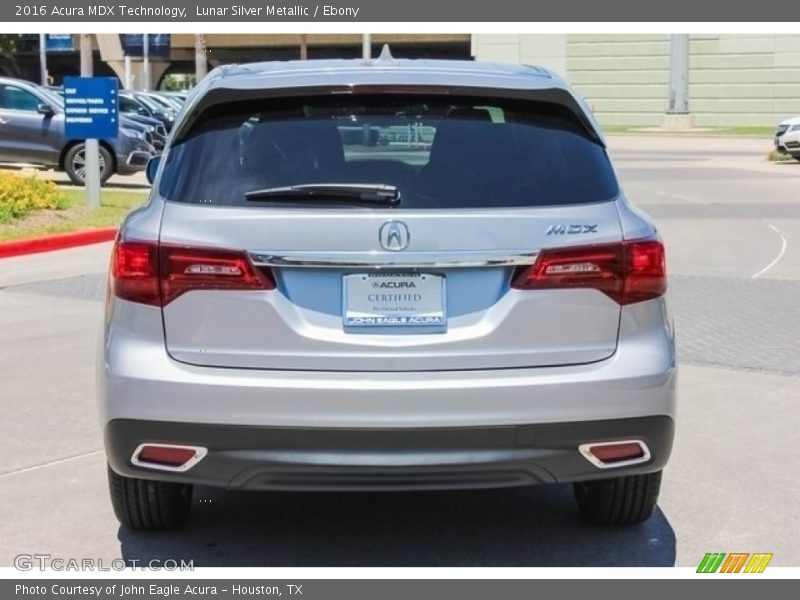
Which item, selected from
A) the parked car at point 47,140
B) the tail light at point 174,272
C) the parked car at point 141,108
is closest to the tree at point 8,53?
the parked car at point 141,108

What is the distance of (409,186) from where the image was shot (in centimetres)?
445

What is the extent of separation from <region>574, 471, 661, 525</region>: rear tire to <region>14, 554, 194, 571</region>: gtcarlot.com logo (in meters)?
1.54

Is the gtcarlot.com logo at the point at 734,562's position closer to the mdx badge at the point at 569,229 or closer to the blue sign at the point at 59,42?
the mdx badge at the point at 569,229

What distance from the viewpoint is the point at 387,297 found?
430cm

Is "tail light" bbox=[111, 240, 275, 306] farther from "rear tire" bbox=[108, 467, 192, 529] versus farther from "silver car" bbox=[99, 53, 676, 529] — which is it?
"rear tire" bbox=[108, 467, 192, 529]

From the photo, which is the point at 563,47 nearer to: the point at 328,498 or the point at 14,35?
the point at 14,35

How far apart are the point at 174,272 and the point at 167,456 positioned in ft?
1.97

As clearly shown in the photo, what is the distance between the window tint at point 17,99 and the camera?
74.8 ft

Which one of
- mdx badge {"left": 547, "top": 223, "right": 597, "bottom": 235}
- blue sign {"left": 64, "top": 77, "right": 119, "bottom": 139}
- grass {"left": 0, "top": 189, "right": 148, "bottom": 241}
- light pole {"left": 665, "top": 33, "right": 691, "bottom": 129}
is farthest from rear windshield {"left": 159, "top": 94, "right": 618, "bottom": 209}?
light pole {"left": 665, "top": 33, "right": 691, "bottom": 129}

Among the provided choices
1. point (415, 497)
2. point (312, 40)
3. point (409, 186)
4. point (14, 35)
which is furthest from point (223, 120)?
point (14, 35)

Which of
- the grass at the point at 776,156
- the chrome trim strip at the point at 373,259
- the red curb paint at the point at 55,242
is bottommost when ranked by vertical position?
the grass at the point at 776,156

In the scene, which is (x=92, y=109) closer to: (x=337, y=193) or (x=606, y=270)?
(x=337, y=193)

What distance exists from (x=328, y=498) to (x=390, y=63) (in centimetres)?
183

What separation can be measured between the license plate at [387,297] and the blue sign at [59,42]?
8601 cm
